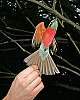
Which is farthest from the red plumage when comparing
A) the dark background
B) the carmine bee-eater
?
the dark background

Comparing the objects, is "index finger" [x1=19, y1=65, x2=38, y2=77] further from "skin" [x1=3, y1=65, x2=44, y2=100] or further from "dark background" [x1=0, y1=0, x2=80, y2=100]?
"dark background" [x1=0, y1=0, x2=80, y2=100]

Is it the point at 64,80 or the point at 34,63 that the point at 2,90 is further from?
the point at 34,63

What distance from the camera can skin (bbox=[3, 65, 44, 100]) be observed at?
71cm

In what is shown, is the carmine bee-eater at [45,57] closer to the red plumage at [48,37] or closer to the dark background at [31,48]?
the red plumage at [48,37]

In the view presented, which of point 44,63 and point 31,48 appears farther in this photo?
point 31,48

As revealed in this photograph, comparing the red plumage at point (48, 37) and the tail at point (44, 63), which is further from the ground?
the red plumage at point (48, 37)

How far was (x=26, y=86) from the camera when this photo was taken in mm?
713

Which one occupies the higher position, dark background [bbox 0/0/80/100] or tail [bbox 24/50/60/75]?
tail [bbox 24/50/60/75]

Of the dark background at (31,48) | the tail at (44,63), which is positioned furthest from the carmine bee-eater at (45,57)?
the dark background at (31,48)

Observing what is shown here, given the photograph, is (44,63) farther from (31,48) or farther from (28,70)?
(31,48)

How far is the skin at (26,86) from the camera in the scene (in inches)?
28.1

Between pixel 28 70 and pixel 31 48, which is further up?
pixel 28 70

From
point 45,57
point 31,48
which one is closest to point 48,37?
point 45,57

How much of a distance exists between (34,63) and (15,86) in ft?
0.26
